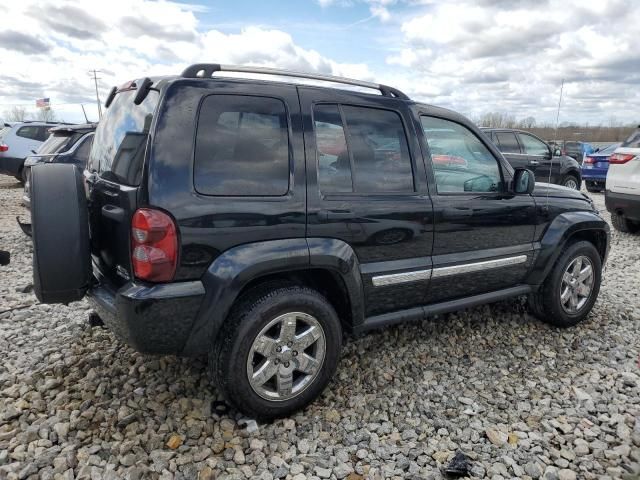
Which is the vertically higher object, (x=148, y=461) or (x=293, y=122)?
(x=293, y=122)

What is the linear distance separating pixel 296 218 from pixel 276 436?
1.23m

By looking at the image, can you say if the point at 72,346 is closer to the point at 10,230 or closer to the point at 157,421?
the point at 157,421

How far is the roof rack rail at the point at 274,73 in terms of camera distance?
2.60 metres

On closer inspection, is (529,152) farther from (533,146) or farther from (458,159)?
(458,159)

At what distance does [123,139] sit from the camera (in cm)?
270

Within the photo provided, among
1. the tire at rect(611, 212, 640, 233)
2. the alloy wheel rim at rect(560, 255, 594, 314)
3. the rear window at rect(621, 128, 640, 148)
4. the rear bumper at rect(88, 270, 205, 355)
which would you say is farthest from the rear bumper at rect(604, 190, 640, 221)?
the rear bumper at rect(88, 270, 205, 355)

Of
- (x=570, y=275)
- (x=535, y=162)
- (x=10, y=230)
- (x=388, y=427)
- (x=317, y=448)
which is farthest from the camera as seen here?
(x=535, y=162)

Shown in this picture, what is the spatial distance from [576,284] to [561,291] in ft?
0.63

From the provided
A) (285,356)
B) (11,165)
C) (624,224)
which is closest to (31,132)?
(11,165)

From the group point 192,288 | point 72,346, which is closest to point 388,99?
point 192,288

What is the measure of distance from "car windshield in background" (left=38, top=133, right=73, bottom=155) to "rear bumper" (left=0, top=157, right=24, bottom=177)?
490 centimetres

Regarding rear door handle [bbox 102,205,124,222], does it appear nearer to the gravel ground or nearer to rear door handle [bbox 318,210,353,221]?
rear door handle [bbox 318,210,353,221]

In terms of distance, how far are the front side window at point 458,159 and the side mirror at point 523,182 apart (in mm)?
115

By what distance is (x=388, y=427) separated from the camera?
2.83 meters
